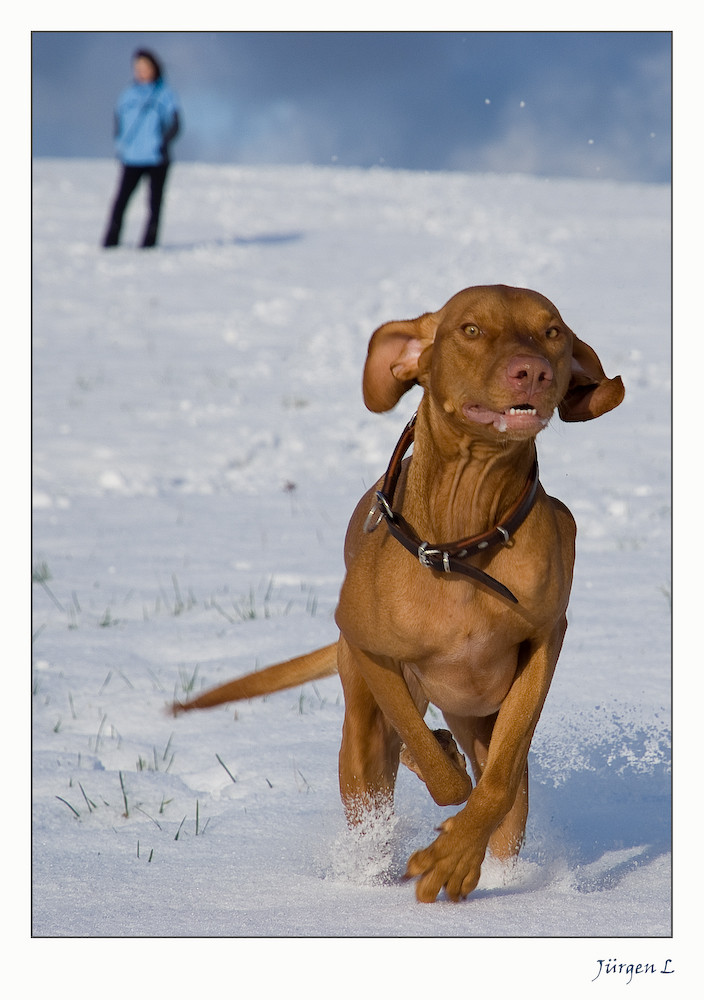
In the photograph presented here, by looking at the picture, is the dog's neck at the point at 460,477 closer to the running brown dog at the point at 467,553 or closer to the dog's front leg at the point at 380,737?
the running brown dog at the point at 467,553

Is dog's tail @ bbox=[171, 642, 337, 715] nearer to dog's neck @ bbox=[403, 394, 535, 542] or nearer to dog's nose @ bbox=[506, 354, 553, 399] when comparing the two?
dog's neck @ bbox=[403, 394, 535, 542]

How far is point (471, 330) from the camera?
2918mm

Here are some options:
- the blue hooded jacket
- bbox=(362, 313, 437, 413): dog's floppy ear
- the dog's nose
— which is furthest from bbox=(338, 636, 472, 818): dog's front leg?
the blue hooded jacket

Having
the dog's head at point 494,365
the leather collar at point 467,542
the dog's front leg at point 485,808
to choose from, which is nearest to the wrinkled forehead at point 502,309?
the dog's head at point 494,365

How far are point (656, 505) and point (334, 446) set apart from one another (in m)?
2.78

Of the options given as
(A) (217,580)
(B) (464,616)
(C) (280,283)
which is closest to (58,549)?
(A) (217,580)

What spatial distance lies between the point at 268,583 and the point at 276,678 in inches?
103

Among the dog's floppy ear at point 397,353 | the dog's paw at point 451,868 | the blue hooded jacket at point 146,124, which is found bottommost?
the dog's paw at point 451,868

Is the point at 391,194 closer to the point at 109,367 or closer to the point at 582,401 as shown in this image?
the point at 109,367

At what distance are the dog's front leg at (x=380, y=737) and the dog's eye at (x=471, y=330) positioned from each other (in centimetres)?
91

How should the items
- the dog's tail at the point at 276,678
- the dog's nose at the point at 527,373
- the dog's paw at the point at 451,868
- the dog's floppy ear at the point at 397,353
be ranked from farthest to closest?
the dog's tail at the point at 276,678
the dog's floppy ear at the point at 397,353
the dog's paw at the point at 451,868
the dog's nose at the point at 527,373

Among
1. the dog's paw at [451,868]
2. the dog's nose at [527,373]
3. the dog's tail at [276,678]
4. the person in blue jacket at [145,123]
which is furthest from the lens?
the person in blue jacket at [145,123]

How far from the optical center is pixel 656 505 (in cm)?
800

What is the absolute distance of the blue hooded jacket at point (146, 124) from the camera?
14.8 m
